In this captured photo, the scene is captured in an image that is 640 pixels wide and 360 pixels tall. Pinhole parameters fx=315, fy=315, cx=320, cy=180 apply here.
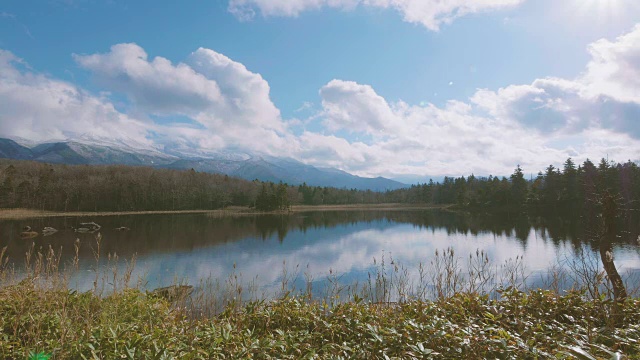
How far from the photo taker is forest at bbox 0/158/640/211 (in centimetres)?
5469

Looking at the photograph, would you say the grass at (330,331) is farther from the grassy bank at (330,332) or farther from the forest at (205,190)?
the forest at (205,190)

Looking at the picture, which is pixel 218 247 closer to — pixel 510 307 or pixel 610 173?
pixel 510 307

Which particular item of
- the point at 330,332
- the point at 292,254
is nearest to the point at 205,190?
the point at 292,254

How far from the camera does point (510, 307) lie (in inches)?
223

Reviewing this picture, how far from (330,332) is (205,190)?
108513 millimetres

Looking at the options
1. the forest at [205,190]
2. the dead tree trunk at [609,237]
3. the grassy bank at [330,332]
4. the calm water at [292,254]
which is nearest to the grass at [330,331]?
the grassy bank at [330,332]

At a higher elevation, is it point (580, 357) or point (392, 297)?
point (580, 357)

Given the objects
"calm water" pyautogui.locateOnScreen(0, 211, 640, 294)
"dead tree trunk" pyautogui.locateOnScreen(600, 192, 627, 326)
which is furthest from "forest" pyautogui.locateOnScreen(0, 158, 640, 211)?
"dead tree trunk" pyautogui.locateOnScreen(600, 192, 627, 326)

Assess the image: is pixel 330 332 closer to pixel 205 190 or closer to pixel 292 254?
pixel 292 254

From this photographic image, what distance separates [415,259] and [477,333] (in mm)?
19322

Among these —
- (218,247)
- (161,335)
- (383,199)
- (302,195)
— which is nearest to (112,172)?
(302,195)

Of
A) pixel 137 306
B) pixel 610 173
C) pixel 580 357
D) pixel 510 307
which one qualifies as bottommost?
pixel 137 306

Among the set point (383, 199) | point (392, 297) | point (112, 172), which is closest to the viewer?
point (392, 297)

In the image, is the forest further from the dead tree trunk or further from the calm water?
the dead tree trunk
